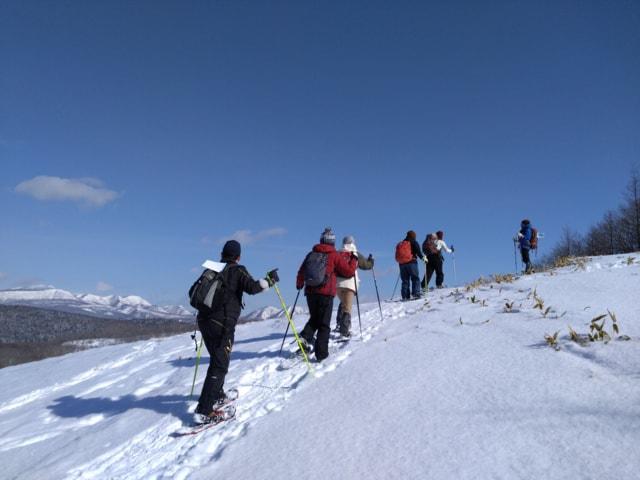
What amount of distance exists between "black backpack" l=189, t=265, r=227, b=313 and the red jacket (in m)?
2.24

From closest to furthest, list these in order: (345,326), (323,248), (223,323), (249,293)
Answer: (223,323) < (249,293) < (323,248) < (345,326)

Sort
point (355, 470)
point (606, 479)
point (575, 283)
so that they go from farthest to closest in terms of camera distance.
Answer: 1. point (575, 283)
2. point (355, 470)
3. point (606, 479)

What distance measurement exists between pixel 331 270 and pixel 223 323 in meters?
2.61

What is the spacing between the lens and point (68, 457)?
5891mm

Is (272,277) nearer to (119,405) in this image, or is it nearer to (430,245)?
(119,405)

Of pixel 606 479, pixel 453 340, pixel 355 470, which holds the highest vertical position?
pixel 453 340

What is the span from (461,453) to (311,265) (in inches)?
194

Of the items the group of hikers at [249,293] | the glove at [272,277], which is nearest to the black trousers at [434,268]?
the group of hikers at [249,293]

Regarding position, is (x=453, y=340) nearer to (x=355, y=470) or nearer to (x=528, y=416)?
(x=528, y=416)

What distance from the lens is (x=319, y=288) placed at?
7703mm

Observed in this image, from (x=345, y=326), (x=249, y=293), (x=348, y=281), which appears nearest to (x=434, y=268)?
(x=348, y=281)

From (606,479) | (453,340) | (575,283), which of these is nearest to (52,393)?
(453,340)

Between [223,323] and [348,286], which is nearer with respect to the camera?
[223,323]

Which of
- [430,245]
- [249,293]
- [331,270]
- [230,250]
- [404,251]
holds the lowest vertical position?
[249,293]
